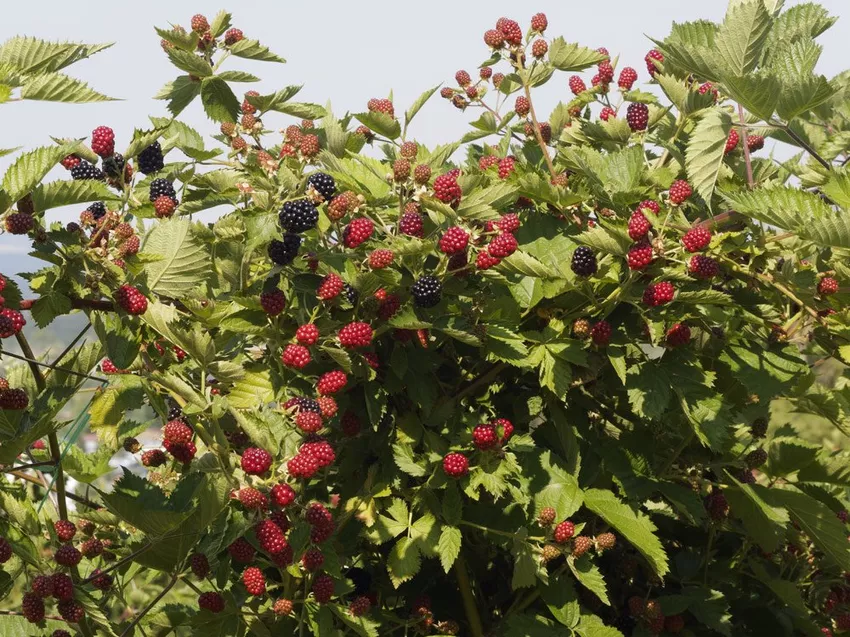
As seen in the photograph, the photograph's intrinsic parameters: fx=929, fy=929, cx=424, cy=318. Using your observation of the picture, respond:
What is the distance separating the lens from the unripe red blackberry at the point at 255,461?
6.19 feet

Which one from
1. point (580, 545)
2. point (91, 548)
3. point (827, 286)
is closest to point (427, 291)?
point (580, 545)

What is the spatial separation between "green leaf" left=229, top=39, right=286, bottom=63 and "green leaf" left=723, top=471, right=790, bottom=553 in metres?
1.80

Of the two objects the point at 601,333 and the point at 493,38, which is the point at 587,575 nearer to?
the point at 601,333

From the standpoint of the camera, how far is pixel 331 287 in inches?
76.2

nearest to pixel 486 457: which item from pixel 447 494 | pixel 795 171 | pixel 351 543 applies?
pixel 447 494

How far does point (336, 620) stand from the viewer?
2.34m

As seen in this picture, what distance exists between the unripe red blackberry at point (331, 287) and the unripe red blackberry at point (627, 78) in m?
1.49

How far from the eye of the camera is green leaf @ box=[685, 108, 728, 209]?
2.06m

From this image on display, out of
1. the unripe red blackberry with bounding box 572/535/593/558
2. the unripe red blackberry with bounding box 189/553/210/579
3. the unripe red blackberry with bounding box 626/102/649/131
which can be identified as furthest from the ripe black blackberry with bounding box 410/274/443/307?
the unripe red blackberry with bounding box 626/102/649/131

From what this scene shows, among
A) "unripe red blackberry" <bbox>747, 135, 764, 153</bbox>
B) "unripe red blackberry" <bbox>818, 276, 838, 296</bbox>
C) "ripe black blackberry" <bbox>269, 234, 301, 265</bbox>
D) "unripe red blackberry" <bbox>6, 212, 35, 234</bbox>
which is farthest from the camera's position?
"unripe red blackberry" <bbox>747, 135, 764, 153</bbox>

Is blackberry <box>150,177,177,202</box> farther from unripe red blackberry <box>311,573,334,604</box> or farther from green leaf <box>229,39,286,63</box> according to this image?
unripe red blackberry <box>311,573,334,604</box>

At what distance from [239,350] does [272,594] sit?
655 mm

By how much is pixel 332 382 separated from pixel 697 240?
862mm

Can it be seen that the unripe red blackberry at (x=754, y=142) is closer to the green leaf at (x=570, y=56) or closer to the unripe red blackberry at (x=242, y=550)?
the green leaf at (x=570, y=56)
